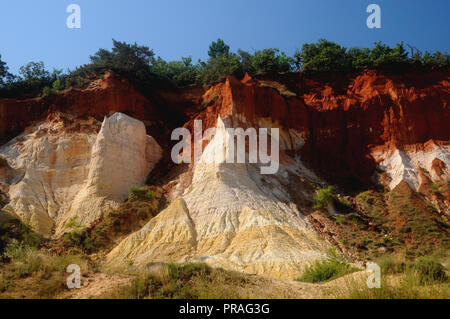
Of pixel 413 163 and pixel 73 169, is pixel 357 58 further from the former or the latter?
pixel 73 169

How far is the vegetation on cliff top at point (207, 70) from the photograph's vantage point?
35.8 meters

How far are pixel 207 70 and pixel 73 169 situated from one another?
57.7 feet

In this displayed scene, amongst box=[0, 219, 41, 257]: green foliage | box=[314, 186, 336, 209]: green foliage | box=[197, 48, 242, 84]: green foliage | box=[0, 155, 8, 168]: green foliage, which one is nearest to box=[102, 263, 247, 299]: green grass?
box=[0, 219, 41, 257]: green foliage

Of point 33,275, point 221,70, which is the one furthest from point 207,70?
point 33,275

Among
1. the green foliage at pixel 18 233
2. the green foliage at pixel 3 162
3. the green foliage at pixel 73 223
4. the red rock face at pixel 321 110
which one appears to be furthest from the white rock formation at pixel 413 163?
the green foliage at pixel 3 162

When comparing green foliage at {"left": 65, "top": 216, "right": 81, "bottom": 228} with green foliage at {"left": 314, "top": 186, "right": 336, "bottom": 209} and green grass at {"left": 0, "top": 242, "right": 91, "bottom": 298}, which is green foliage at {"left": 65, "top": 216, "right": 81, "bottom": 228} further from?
green foliage at {"left": 314, "top": 186, "right": 336, "bottom": 209}

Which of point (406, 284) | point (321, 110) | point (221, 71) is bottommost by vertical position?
point (406, 284)

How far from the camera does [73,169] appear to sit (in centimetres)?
3011

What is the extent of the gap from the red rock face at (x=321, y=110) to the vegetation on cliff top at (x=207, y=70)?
1368mm

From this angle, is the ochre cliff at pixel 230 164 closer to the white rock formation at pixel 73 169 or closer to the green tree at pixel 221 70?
the white rock formation at pixel 73 169

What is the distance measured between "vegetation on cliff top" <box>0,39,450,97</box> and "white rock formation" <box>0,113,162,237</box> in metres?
8.01

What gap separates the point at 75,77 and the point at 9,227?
22.5m
